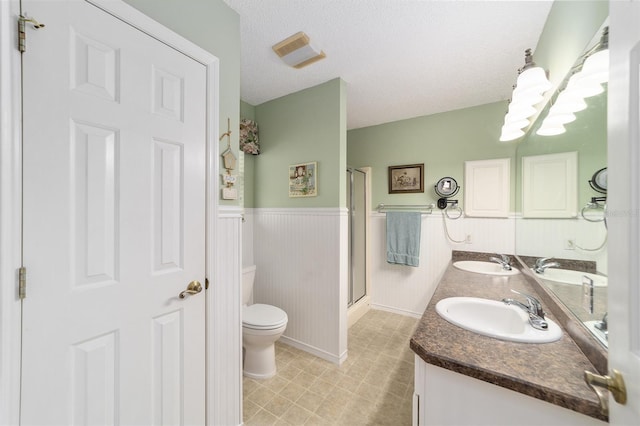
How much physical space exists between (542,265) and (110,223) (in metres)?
2.17

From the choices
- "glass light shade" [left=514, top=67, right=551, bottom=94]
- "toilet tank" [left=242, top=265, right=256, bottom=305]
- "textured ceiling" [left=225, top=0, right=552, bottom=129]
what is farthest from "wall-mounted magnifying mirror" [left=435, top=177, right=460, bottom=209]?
"toilet tank" [left=242, top=265, right=256, bottom=305]

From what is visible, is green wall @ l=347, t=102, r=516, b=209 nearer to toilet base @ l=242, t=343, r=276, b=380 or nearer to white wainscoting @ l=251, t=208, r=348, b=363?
white wainscoting @ l=251, t=208, r=348, b=363

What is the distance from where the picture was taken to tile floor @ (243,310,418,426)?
147 cm

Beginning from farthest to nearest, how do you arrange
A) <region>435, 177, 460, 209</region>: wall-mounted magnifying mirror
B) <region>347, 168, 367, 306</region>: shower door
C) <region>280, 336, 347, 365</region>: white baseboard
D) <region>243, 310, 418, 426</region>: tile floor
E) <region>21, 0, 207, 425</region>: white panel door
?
<region>347, 168, 367, 306</region>: shower door < <region>435, 177, 460, 209</region>: wall-mounted magnifying mirror < <region>280, 336, 347, 365</region>: white baseboard < <region>243, 310, 418, 426</region>: tile floor < <region>21, 0, 207, 425</region>: white panel door

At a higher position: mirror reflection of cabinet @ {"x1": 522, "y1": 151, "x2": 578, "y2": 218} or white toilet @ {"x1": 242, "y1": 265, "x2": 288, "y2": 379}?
mirror reflection of cabinet @ {"x1": 522, "y1": 151, "x2": 578, "y2": 218}

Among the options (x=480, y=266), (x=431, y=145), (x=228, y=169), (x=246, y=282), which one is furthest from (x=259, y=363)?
(x=431, y=145)

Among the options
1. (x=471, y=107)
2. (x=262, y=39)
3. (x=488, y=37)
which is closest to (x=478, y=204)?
(x=471, y=107)

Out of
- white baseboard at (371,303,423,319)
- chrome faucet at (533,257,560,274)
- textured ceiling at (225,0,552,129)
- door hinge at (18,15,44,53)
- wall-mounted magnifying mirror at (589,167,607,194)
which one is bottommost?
white baseboard at (371,303,423,319)

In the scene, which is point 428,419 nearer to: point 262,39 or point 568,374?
point 568,374

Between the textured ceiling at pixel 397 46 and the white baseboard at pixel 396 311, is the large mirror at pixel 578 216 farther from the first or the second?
the white baseboard at pixel 396 311

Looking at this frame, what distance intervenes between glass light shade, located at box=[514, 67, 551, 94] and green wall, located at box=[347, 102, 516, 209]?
1.34m

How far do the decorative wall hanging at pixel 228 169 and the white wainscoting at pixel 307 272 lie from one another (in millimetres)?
944

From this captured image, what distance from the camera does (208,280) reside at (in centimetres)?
118

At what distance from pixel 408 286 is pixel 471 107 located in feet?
6.95
